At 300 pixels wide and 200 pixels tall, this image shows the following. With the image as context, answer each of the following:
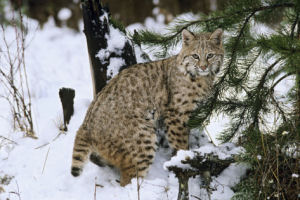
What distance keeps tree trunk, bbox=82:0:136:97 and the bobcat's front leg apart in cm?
101

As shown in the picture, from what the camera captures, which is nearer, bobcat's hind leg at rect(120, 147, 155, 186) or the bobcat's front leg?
bobcat's hind leg at rect(120, 147, 155, 186)

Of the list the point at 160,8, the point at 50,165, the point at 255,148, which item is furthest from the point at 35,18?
the point at 255,148

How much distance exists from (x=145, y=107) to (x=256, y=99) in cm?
127

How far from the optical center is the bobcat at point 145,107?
14.0 ft

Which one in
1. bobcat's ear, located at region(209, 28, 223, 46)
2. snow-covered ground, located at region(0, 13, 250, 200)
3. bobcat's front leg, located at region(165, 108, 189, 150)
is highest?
bobcat's ear, located at region(209, 28, 223, 46)

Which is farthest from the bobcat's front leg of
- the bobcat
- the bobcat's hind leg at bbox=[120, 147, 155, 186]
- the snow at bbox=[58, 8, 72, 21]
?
the snow at bbox=[58, 8, 72, 21]

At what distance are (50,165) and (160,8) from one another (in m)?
8.14

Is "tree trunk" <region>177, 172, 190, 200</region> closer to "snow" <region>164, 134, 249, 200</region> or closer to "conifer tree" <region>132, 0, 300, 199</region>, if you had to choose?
"snow" <region>164, 134, 249, 200</region>

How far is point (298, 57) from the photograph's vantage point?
2.82 m

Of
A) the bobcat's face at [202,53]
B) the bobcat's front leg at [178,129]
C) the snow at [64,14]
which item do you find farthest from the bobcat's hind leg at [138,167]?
the snow at [64,14]

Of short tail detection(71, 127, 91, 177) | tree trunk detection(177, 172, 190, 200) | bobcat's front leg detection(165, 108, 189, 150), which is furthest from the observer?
bobcat's front leg detection(165, 108, 189, 150)

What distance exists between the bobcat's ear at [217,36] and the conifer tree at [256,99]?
0.06m

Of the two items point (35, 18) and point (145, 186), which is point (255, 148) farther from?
point (35, 18)

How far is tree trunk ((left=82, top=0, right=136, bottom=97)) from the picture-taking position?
4.95 meters
